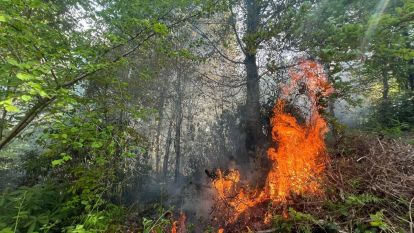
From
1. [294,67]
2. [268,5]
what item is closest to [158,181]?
[294,67]

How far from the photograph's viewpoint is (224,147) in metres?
14.2

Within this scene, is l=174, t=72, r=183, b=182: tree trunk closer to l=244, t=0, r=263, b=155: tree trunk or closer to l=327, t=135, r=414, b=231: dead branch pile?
l=244, t=0, r=263, b=155: tree trunk

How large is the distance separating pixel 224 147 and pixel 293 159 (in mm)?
7523

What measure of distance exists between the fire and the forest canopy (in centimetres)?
4

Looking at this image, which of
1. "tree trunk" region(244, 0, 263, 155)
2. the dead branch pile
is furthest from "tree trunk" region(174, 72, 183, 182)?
the dead branch pile

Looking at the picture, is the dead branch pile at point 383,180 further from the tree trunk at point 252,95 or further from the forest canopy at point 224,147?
the tree trunk at point 252,95

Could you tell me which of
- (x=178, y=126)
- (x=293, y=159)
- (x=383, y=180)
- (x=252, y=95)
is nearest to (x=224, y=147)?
(x=178, y=126)

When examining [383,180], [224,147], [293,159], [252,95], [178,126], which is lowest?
[383,180]

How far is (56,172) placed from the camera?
7223 mm

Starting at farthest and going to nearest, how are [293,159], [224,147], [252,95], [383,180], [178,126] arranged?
[178,126] → [224,147] → [252,95] → [293,159] → [383,180]

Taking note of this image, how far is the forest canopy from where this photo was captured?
3852 millimetres

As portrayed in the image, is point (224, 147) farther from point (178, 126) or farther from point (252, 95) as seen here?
point (252, 95)

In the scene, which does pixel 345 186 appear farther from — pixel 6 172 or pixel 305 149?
pixel 6 172

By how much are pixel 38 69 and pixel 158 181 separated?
1224 centimetres
